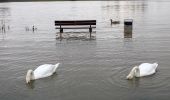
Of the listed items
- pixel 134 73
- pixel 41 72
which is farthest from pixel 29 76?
pixel 134 73

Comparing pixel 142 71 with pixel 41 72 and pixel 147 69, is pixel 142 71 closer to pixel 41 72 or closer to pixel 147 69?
pixel 147 69

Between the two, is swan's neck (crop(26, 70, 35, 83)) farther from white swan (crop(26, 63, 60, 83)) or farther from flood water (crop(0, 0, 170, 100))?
flood water (crop(0, 0, 170, 100))

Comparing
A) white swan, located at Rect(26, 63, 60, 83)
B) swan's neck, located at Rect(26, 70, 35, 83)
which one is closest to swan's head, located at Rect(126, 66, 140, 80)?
white swan, located at Rect(26, 63, 60, 83)

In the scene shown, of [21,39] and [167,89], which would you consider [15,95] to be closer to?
[167,89]

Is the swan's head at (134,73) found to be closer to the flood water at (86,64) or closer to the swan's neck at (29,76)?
the flood water at (86,64)

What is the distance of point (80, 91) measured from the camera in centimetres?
1398

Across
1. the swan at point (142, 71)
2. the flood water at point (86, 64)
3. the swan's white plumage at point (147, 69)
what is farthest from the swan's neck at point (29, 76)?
the swan's white plumage at point (147, 69)

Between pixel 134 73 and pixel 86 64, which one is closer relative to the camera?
pixel 134 73

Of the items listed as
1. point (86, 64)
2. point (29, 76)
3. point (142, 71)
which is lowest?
point (29, 76)

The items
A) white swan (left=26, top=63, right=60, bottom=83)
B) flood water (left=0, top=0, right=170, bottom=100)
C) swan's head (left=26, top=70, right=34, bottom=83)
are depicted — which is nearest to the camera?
flood water (left=0, top=0, right=170, bottom=100)

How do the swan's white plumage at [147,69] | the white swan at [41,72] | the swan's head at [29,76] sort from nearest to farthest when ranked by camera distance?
the swan's head at [29,76] < the white swan at [41,72] < the swan's white plumage at [147,69]

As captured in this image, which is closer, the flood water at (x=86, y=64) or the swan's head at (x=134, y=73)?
the flood water at (x=86, y=64)

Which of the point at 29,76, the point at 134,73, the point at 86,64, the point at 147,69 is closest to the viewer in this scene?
the point at 29,76

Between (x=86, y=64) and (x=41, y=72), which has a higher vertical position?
(x=86, y=64)
